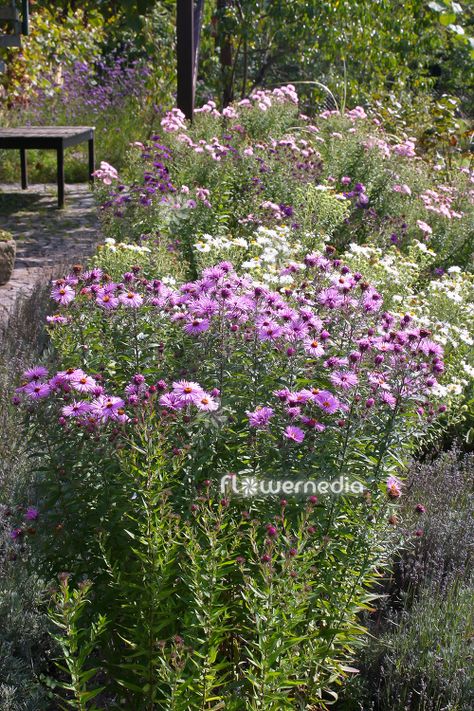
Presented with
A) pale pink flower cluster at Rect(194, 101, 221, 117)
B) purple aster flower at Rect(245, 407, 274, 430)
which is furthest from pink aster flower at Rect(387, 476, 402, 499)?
pale pink flower cluster at Rect(194, 101, 221, 117)

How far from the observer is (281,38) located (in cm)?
1273

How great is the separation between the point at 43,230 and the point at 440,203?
3381mm

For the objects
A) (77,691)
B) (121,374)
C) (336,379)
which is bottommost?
(77,691)

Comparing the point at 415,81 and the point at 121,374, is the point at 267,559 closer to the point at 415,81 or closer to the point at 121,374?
Result: the point at 121,374

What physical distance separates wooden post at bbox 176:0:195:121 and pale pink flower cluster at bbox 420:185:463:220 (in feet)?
8.29

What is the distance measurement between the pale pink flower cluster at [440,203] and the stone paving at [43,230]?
261cm

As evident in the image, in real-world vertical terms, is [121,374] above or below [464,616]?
above

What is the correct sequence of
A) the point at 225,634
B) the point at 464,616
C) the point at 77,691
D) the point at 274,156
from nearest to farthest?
the point at 77,691 < the point at 225,634 < the point at 464,616 < the point at 274,156

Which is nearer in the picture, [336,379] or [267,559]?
[267,559]

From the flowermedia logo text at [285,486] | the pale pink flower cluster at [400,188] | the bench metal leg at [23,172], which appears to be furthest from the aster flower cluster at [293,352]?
the bench metal leg at [23,172]

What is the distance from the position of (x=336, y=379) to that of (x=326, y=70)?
1268 cm

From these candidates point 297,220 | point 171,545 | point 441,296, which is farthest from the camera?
point 297,220

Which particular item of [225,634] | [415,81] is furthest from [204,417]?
[415,81]

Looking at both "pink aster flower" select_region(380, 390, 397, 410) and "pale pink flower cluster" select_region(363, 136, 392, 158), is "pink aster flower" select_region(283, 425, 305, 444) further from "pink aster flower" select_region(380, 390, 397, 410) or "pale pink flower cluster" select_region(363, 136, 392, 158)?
"pale pink flower cluster" select_region(363, 136, 392, 158)
